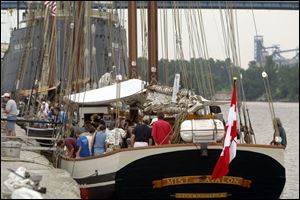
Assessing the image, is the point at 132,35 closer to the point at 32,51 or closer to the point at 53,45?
the point at 53,45

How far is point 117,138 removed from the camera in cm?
1541

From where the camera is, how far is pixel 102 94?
68.9 ft

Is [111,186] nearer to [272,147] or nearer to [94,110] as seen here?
[272,147]

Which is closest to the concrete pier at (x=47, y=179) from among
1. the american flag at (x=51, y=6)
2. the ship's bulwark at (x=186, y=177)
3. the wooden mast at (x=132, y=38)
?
the ship's bulwark at (x=186, y=177)

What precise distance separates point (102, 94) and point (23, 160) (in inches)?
224

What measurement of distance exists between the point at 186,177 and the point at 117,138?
2382mm

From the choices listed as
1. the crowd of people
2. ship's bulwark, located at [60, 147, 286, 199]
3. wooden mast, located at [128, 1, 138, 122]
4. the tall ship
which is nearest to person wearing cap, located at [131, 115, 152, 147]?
the crowd of people

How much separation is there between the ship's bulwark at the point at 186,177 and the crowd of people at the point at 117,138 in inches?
32.2

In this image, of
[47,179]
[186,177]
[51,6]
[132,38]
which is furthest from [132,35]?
[51,6]

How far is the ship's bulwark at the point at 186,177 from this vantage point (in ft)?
44.5

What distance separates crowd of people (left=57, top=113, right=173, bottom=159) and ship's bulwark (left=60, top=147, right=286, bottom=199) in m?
0.82

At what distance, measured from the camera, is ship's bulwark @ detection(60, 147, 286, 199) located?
44.5ft

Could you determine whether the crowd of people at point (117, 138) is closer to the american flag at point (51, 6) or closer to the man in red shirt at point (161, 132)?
the man in red shirt at point (161, 132)

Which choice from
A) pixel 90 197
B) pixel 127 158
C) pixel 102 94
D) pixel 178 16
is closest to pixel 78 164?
pixel 90 197
